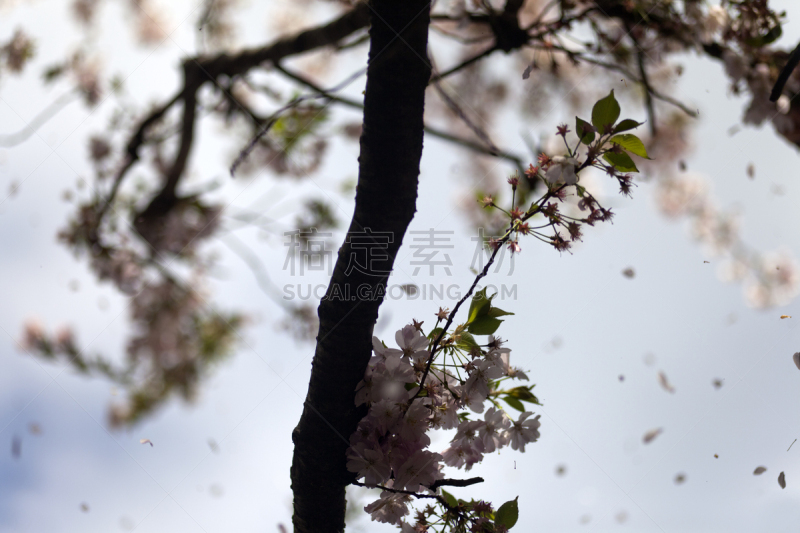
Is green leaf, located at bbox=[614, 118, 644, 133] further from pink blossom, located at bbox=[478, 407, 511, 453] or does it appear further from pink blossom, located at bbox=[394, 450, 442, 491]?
pink blossom, located at bbox=[394, 450, 442, 491]

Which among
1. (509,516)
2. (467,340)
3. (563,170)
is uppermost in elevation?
(563,170)

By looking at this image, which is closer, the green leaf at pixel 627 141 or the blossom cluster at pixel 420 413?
Result: the green leaf at pixel 627 141

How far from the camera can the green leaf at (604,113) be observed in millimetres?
568

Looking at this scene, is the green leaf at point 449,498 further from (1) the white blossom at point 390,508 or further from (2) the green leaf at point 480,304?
(2) the green leaf at point 480,304

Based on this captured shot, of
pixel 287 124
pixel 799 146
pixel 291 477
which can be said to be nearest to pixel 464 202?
pixel 287 124

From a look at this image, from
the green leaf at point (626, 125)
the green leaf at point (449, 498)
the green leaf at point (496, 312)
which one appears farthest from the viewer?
the green leaf at point (449, 498)

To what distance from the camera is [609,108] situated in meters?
A: 0.57

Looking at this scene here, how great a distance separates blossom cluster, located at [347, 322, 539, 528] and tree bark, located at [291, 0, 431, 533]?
0.16 ft

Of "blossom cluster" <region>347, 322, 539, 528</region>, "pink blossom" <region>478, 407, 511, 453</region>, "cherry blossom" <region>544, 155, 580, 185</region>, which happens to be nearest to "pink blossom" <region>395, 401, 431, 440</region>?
"blossom cluster" <region>347, 322, 539, 528</region>

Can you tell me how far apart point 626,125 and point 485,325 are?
34cm

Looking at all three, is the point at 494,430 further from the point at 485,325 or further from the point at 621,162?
the point at 621,162

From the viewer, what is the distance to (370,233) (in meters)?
0.68

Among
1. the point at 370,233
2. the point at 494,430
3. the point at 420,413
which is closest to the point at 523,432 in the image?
the point at 494,430

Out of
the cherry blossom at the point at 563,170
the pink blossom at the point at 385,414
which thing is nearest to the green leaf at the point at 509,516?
the pink blossom at the point at 385,414
